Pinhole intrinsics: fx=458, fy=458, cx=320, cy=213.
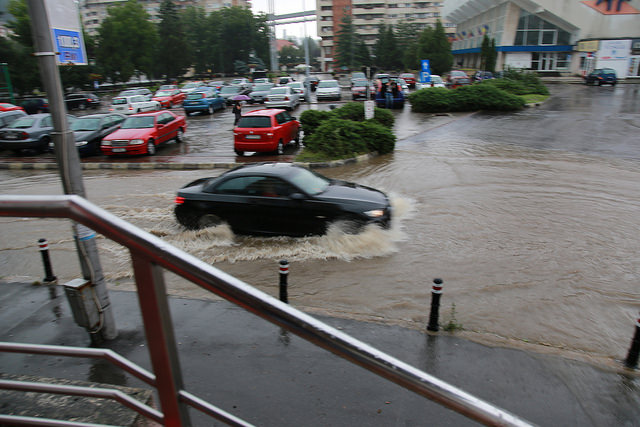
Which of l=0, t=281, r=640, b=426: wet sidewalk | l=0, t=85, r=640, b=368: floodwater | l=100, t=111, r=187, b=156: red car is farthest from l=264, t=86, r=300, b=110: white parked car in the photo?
l=0, t=281, r=640, b=426: wet sidewalk

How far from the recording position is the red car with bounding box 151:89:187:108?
123 feet

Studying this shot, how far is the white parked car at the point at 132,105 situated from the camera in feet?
106

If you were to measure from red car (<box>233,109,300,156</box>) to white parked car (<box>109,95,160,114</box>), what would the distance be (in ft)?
59.9

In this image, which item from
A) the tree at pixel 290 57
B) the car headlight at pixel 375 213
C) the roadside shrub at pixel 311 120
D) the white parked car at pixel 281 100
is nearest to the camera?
the car headlight at pixel 375 213

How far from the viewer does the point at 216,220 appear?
9320 millimetres

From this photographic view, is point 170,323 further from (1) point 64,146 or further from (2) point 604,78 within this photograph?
(2) point 604,78

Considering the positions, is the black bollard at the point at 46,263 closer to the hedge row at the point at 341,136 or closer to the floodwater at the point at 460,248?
the floodwater at the point at 460,248

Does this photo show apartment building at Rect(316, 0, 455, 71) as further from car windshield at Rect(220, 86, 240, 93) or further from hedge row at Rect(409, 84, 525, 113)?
hedge row at Rect(409, 84, 525, 113)

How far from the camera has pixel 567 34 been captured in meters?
60.2

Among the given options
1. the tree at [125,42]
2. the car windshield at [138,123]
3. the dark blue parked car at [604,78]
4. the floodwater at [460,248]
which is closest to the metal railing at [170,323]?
the floodwater at [460,248]

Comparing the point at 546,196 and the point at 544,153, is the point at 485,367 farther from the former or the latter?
the point at 544,153

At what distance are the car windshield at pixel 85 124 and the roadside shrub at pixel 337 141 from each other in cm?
950

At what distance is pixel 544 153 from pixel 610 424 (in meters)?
14.7

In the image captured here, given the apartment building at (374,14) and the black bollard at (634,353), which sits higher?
the apartment building at (374,14)
